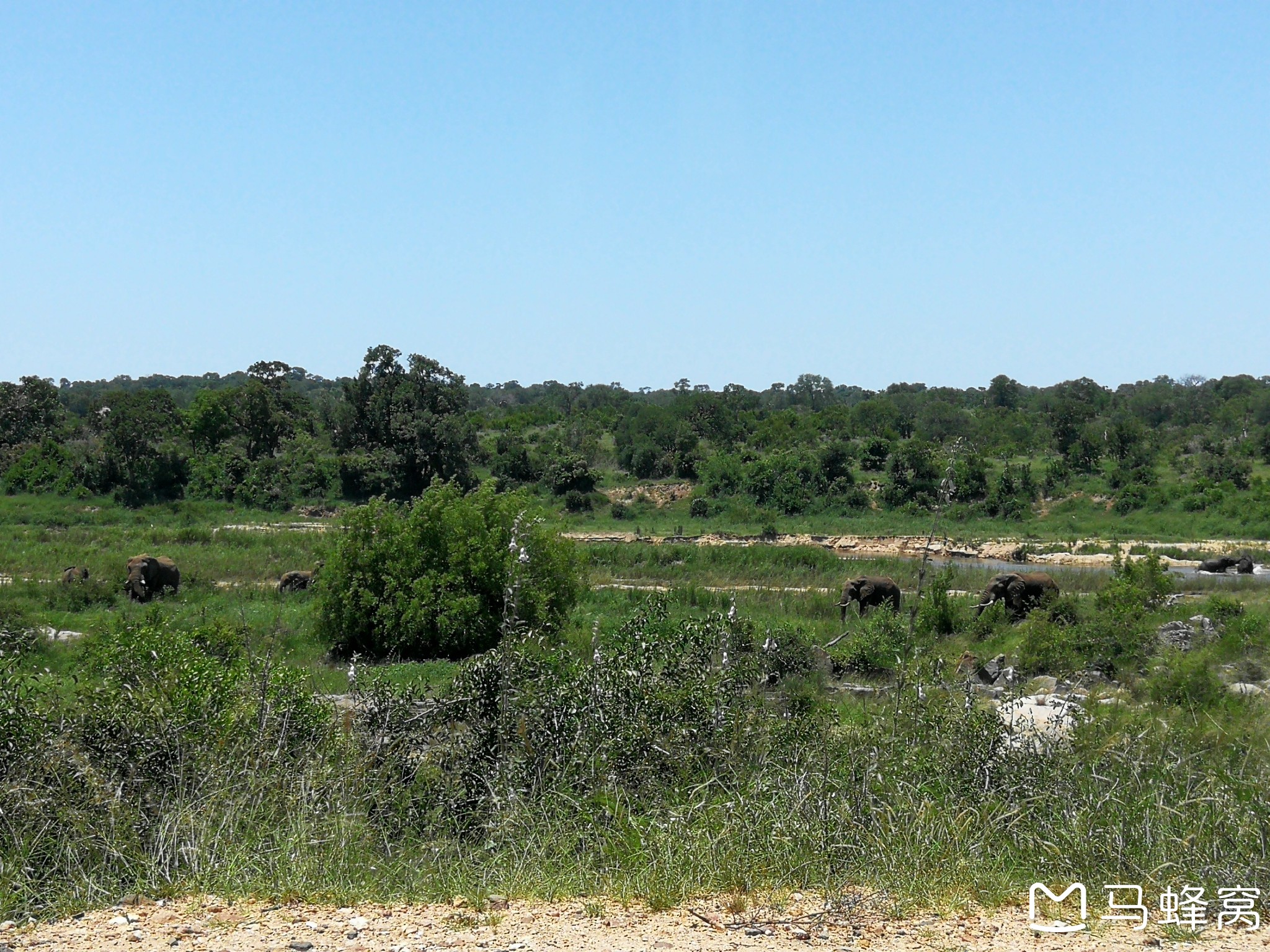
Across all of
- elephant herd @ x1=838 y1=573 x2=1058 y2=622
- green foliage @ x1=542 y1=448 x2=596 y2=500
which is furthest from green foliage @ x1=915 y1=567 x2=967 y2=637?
green foliage @ x1=542 y1=448 x2=596 y2=500

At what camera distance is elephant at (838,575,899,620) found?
2516cm

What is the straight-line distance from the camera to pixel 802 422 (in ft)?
213

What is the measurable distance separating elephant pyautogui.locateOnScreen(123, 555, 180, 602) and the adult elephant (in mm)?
29824

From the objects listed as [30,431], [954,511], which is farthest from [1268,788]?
[30,431]

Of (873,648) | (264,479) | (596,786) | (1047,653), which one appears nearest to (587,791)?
(596,786)

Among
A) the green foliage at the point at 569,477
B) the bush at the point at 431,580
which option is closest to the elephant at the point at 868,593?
the bush at the point at 431,580

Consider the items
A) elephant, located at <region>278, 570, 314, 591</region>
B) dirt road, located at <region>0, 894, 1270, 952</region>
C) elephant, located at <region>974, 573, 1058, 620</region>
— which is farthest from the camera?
elephant, located at <region>278, 570, 314, 591</region>

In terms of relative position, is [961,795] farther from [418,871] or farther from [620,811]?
[418,871]

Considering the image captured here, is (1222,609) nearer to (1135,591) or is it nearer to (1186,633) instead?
(1135,591)

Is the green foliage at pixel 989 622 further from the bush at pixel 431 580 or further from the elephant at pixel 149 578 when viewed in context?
the elephant at pixel 149 578

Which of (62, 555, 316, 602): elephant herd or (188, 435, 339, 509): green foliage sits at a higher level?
(188, 435, 339, 509): green foliage

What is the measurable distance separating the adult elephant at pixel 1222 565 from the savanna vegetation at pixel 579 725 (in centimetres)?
582

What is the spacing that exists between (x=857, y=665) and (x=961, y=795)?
11.3 meters

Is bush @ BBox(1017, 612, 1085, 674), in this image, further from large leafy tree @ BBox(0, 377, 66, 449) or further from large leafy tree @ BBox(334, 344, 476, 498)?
large leafy tree @ BBox(0, 377, 66, 449)
